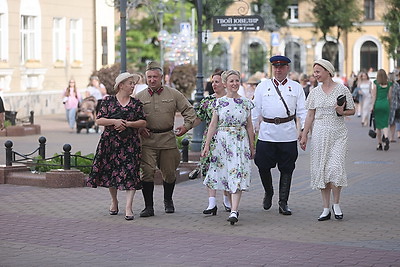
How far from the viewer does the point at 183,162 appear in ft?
53.0

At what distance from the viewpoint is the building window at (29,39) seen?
122 feet

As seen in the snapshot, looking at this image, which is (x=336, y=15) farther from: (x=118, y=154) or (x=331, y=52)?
(x=118, y=154)

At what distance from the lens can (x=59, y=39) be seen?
4062 centimetres

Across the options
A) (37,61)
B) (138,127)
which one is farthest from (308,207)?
(37,61)

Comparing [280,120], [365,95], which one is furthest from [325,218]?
[365,95]

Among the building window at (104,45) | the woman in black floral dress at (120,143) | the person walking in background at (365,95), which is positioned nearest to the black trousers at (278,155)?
the woman in black floral dress at (120,143)

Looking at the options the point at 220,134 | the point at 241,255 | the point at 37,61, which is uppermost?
the point at 37,61

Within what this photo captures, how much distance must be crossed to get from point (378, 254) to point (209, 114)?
10.5ft

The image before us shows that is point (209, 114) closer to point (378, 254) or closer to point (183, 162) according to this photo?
point (378, 254)

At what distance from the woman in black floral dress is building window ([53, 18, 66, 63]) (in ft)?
94.6

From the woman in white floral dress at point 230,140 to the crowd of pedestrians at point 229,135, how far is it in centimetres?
1

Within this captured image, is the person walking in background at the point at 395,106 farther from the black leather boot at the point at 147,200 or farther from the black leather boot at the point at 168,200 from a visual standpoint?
the black leather boot at the point at 147,200

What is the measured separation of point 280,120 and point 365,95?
2131 cm

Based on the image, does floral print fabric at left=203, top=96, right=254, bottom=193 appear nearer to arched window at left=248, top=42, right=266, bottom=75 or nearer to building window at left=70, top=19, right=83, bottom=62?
building window at left=70, top=19, right=83, bottom=62
